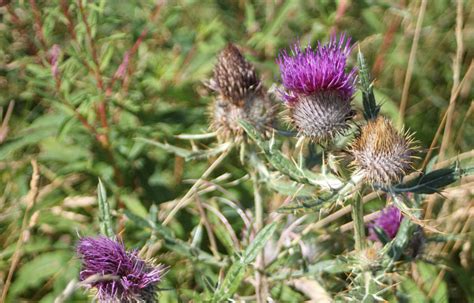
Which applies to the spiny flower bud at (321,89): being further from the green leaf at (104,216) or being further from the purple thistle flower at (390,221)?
the green leaf at (104,216)

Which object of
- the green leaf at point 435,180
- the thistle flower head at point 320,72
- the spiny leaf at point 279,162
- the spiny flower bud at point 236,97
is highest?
the thistle flower head at point 320,72

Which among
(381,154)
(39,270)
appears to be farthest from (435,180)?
(39,270)

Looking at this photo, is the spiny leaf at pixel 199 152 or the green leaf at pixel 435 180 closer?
the green leaf at pixel 435 180

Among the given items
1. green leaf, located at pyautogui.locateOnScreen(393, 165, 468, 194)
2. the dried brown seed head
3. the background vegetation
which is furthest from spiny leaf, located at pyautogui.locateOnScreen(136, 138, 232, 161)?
green leaf, located at pyautogui.locateOnScreen(393, 165, 468, 194)

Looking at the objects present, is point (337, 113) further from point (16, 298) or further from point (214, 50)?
point (16, 298)

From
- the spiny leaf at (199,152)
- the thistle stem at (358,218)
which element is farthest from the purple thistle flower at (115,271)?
the thistle stem at (358,218)

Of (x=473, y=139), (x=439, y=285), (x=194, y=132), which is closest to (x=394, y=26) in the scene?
(x=473, y=139)
